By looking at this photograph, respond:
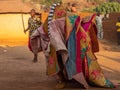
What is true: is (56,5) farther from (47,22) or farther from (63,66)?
(63,66)

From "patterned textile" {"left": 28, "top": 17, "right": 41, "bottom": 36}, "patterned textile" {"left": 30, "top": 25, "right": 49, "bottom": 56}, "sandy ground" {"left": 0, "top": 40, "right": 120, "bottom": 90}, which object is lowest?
"sandy ground" {"left": 0, "top": 40, "right": 120, "bottom": 90}

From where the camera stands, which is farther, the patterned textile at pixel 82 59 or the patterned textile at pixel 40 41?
the patterned textile at pixel 40 41

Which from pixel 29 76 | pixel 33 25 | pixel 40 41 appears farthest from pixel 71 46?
pixel 33 25

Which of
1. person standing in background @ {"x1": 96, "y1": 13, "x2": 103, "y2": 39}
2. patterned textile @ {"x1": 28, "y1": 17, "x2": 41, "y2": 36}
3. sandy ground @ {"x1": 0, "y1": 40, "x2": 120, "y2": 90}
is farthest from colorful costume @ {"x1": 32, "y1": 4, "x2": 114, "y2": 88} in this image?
person standing in background @ {"x1": 96, "y1": 13, "x2": 103, "y2": 39}

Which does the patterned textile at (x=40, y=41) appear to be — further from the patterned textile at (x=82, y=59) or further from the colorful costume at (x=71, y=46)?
the patterned textile at (x=82, y=59)

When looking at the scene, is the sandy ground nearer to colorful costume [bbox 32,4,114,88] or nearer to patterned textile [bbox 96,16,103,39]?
colorful costume [bbox 32,4,114,88]

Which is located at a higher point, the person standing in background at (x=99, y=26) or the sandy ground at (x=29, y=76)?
the sandy ground at (x=29, y=76)

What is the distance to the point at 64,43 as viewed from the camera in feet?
21.5

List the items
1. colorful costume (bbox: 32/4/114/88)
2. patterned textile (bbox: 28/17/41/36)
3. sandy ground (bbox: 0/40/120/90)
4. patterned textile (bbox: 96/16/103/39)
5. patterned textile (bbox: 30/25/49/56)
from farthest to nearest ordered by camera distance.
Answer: patterned textile (bbox: 96/16/103/39) → patterned textile (bbox: 28/17/41/36) → sandy ground (bbox: 0/40/120/90) → patterned textile (bbox: 30/25/49/56) → colorful costume (bbox: 32/4/114/88)

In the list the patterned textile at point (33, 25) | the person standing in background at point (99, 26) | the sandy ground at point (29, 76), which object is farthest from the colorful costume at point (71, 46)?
the person standing in background at point (99, 26)

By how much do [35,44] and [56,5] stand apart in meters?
0.83

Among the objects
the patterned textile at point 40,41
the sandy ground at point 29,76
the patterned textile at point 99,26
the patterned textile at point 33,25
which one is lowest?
the patterned textile at point 99,26

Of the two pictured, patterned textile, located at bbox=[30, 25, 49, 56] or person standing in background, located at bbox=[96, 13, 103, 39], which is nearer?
patterned textile, located at bbox=[30, 25, 49, 56]

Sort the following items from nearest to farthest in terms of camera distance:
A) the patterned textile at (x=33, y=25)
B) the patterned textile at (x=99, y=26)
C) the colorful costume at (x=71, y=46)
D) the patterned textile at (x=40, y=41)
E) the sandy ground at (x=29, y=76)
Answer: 1. the colorful costume at (x=71, y=46)
2. the patterned textile at (x=40, y=41)
3. the sandy ground at (x=29, y=76)
4. the patterned textile at (x=33, y=25)
5. the patterned textile at (x=99, y=26)
